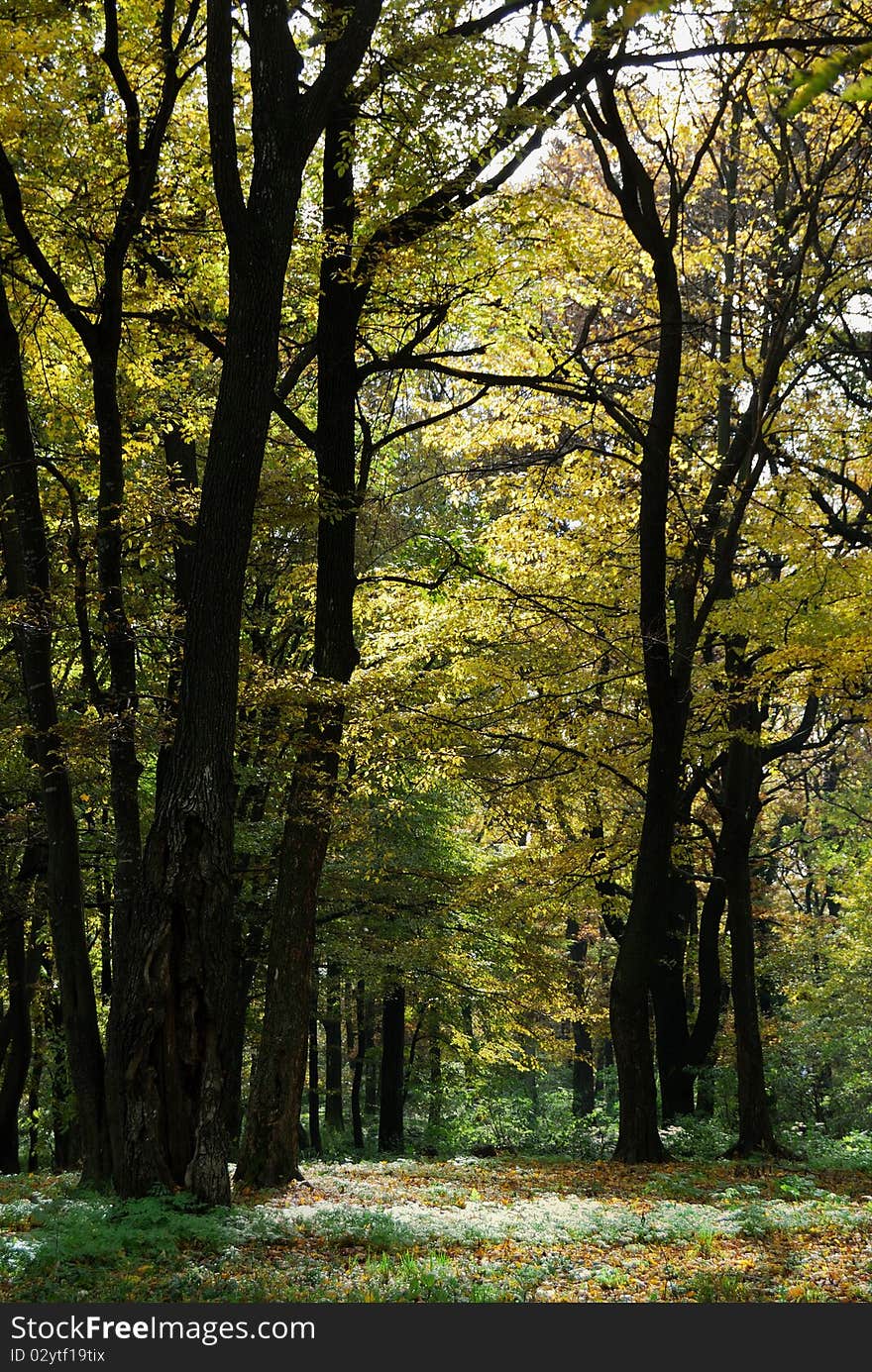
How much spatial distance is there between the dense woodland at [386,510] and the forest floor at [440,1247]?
2.56 ft

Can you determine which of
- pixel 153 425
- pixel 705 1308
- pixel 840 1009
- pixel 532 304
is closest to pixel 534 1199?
pixel 705 1308

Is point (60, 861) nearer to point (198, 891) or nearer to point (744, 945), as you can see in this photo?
point (198, 891)

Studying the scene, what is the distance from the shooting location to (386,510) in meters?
16.1

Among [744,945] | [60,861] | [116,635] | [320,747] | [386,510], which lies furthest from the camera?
[386,510]

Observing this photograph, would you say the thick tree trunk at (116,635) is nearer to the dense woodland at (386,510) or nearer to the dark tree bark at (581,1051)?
the dense woodland at (386,510)

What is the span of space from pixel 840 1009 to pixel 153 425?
1692 centimetres

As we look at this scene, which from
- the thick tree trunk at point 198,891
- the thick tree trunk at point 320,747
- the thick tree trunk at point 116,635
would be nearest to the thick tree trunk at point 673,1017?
the thick tree trunk at point 320,747

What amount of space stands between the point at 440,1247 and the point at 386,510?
11.3 m

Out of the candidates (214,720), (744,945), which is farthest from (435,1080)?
(214,720)

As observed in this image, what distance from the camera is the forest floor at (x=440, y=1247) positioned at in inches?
210

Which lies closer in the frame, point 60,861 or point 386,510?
point 60,861

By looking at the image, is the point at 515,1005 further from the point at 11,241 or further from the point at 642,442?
the point at 11,241

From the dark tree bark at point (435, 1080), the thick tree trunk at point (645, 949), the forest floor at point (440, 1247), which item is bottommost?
the dark tree bark at point (435, 1080)

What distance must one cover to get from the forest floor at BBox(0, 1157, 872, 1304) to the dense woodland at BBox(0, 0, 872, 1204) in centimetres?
78
